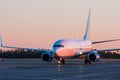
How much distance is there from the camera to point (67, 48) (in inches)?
2152

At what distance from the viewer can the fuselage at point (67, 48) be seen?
5338cm

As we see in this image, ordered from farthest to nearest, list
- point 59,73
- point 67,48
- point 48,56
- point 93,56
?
1. point 48,56
2. point 93,56
3. point 67,48
4. point 59,73

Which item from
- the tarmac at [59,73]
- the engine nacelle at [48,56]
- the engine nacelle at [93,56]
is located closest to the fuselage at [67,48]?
the engine nacelle at [93,56]

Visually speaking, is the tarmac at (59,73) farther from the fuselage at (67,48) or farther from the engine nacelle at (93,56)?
the engine nacelle at (93,56)

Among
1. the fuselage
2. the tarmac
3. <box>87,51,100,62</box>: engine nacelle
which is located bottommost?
the tarmac

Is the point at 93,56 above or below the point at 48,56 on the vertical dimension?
below

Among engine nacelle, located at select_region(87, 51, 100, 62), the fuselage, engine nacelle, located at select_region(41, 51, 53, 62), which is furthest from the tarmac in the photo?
engine nacelle, located at select_region(41, 51, 53, 62)

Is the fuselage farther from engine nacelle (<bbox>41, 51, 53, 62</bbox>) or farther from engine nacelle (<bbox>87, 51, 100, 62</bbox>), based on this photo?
engine nacelle (<bbox>41, 51, 53, 62</bbox>)

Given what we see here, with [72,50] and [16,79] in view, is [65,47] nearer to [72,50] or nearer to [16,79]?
[72,50]

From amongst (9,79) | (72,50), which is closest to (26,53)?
(72,50)

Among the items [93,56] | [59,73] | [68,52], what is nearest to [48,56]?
[68,52]

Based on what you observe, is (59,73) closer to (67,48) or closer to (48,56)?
(67,48)

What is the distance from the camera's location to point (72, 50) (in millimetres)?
55656

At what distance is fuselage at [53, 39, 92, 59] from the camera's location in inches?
2101
